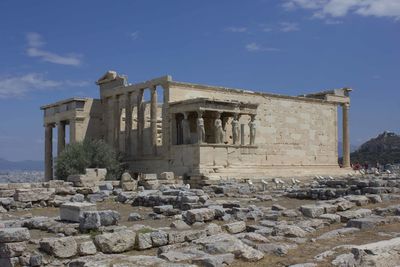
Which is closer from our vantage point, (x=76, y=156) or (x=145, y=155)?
(x=76, y=156)

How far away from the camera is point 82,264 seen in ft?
23.9

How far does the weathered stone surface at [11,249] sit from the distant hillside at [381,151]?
6016 centimetres

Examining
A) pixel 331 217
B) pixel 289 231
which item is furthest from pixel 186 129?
pixel 289 231

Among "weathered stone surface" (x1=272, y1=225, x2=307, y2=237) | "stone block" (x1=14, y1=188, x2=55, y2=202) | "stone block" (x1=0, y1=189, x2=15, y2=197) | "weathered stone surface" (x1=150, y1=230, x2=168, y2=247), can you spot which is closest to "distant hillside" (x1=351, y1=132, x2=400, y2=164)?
"stone block" (x1=0, y1=189, x2=15, y2=197)

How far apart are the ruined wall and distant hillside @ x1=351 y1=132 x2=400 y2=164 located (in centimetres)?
2933

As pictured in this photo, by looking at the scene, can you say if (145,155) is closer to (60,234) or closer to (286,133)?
(286,133)

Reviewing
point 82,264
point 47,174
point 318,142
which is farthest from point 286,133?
point 82,264

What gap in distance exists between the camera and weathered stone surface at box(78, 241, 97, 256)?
818 centimetres

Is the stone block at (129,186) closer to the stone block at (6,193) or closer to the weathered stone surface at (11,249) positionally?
the stone block at (6,193)

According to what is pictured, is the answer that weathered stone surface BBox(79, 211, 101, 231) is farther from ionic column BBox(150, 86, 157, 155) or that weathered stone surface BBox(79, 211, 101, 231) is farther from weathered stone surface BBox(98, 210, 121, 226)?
ionic column BBox(150, 86, 157, 155)

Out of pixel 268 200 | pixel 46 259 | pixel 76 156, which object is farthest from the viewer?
pixel 76 156

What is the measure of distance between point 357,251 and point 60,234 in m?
5.57

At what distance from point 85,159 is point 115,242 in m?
19.3

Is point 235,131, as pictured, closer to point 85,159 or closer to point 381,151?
point 85,159
